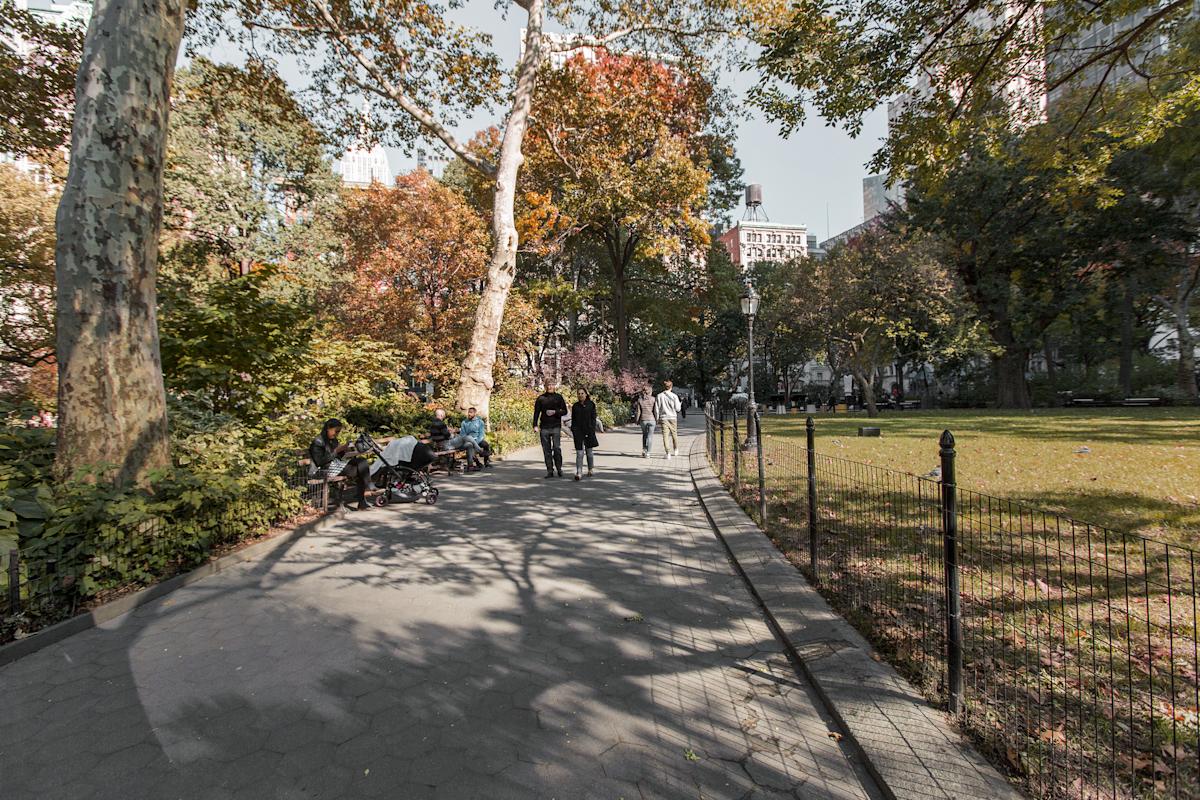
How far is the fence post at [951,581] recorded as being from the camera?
9.18 ft

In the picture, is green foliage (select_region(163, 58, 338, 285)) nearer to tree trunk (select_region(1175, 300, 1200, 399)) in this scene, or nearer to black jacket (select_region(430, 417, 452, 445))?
black jacket (select_region(430, 417, 452, 445))

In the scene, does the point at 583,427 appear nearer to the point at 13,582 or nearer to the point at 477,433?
the point at 477,433

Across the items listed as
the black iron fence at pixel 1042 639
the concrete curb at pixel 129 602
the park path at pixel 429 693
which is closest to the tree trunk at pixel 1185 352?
the black iron fence at pixel 1042 639

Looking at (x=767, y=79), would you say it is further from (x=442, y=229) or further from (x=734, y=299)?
(x=734, y=299)

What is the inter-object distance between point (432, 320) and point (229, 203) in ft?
30.2

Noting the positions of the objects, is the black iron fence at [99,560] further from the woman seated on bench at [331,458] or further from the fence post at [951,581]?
the fence post at [951,581]

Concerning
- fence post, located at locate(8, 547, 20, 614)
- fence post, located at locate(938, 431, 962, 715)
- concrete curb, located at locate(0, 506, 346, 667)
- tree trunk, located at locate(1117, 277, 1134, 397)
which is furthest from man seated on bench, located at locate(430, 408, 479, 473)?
tree trunk, located at locate(1117, 277, 1134, 397)

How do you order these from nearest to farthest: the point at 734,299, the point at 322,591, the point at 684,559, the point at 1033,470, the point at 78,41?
1. the point at 322,591
2. the point at 684,559
3. the point at 1033,470
4. the point at 78,41
5. the point at 734,299

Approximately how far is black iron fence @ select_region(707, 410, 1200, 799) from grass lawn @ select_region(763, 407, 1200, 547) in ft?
2.34

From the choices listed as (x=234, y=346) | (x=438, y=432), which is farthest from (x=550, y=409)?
(x=234, y=346)

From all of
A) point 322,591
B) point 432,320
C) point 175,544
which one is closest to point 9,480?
point 175,544

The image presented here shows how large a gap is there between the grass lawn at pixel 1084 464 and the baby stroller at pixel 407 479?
23.3ft

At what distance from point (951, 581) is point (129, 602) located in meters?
5.56

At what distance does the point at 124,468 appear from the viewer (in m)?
5.36
